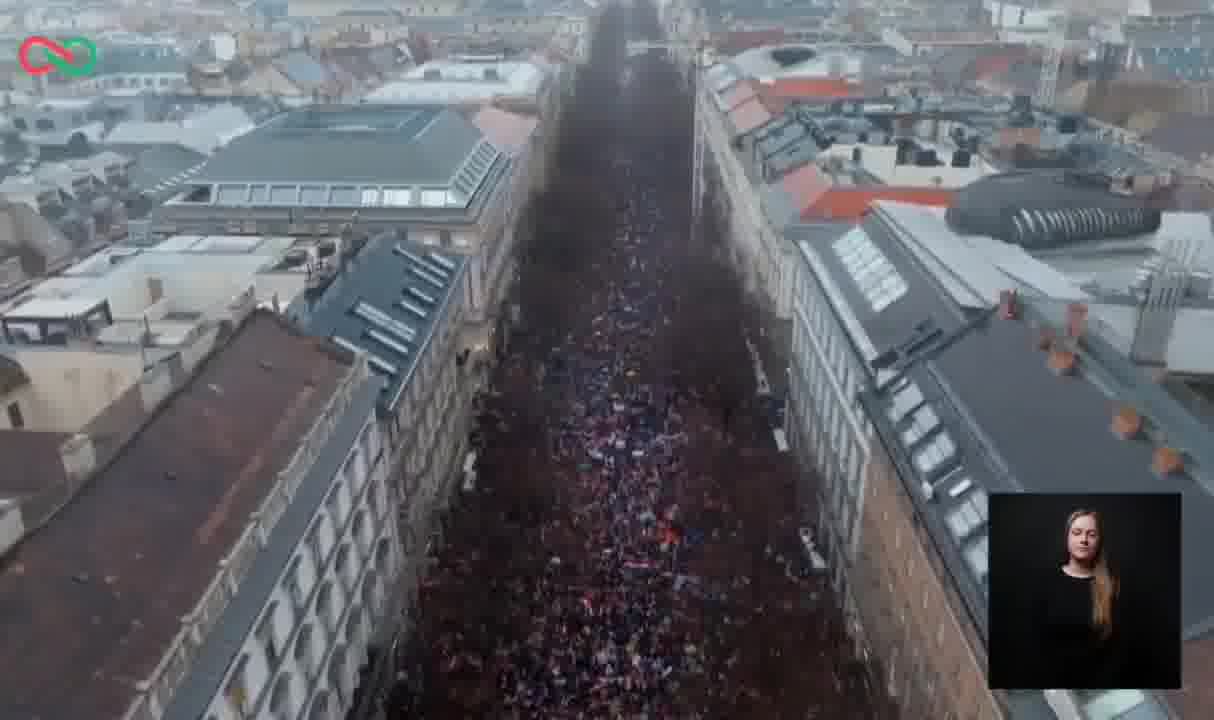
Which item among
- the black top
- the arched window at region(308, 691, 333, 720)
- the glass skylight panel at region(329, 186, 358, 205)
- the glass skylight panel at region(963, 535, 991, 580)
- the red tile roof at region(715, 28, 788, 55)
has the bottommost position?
the arched window at region(308, 691, 333, 720)

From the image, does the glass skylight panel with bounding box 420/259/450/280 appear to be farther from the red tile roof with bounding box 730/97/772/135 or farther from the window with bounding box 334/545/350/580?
the red tile roof with bounding box 730/97/772/135

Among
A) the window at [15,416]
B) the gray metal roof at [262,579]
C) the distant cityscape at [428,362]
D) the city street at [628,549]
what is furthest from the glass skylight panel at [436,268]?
the window at [15,416]

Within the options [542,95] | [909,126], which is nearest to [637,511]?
[909,126]

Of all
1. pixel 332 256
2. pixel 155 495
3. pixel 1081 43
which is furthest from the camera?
pixel 1081 43

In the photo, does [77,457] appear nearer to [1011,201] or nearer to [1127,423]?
[1127,423]

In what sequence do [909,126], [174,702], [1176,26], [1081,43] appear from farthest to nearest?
[1176,26] → [1081,43] → [909,126] → [174,702]

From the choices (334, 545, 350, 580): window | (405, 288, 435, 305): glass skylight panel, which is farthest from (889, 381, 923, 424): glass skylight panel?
(405, 288, 435, 305): glass skylight panel

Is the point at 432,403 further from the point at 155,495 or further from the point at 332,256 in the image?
the point at 155,495
